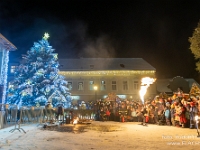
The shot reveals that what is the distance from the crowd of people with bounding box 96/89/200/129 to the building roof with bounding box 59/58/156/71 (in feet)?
63.6

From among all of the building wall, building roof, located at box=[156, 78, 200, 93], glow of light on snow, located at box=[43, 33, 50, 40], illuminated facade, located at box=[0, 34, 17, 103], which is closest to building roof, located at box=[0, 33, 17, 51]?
illuminated facade, located at box=[0, 34, 17, 103]

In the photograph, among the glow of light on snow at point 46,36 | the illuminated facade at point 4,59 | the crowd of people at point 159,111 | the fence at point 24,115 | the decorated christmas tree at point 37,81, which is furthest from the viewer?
the glow of light on snow at point 46,36

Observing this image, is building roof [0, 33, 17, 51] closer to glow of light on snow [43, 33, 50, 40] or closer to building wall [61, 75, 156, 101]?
glow of light on snow [43, 33, 50, 40]

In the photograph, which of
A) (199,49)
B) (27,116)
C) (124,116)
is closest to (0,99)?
(27,116)

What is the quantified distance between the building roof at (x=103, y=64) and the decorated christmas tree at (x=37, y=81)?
1323 cm

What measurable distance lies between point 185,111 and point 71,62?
32.3 m

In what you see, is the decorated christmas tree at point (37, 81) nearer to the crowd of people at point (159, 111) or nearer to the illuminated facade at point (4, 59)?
the illuminated facade at point (4, 59)

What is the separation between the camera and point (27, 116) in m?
14.5

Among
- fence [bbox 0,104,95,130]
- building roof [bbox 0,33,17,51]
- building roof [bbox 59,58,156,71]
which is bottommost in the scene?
fence [bbox 0,104,95,130]

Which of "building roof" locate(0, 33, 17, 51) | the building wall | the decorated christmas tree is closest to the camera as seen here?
"building roof" locate(0, 33, 17, 51)

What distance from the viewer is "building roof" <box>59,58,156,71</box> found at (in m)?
41.4

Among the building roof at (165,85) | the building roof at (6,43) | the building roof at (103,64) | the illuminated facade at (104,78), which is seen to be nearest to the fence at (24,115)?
the building roof at (6,43)

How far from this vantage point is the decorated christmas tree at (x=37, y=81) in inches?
1022

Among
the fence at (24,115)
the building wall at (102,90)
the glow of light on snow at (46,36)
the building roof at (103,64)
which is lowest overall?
the fence at (24,115)
